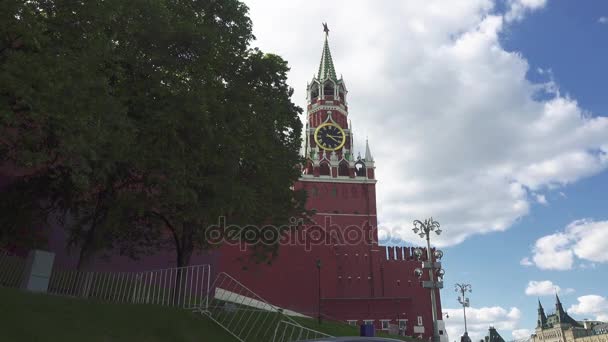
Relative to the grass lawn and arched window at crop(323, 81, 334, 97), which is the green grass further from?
arched window at crop(323, 81, 334, 97)

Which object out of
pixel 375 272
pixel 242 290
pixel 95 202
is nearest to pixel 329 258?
pixel 375 272

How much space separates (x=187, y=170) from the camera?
16328 mm

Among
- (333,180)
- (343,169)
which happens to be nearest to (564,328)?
(343,169)

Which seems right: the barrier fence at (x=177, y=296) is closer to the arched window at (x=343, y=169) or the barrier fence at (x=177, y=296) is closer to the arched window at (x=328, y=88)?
the arched window at (x=343, y=169)

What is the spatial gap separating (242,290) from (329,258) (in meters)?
13.9

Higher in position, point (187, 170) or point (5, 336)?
point (187, 170)

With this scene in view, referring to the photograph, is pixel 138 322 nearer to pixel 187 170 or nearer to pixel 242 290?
pixel 187 170

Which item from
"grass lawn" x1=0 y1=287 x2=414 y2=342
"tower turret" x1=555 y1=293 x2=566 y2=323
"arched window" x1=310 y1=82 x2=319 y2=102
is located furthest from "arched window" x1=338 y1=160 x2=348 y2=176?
"tower turret" x1=555 y1=293 x2=566 y2=323

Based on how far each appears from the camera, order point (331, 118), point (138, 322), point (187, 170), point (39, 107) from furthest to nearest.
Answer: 1. point (331, 118)
2. point (187, 170)
3. point (138, 322)
4. point (39, 107)

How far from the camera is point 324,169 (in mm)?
64562

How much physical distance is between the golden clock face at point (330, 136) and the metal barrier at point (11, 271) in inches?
1990

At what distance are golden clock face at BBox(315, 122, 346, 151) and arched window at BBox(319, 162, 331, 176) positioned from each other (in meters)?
2.79

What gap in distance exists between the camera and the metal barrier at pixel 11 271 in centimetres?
1756

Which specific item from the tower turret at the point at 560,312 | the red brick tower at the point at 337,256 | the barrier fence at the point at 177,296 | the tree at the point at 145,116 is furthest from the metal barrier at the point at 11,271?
the tower turret at the point at 560,312
